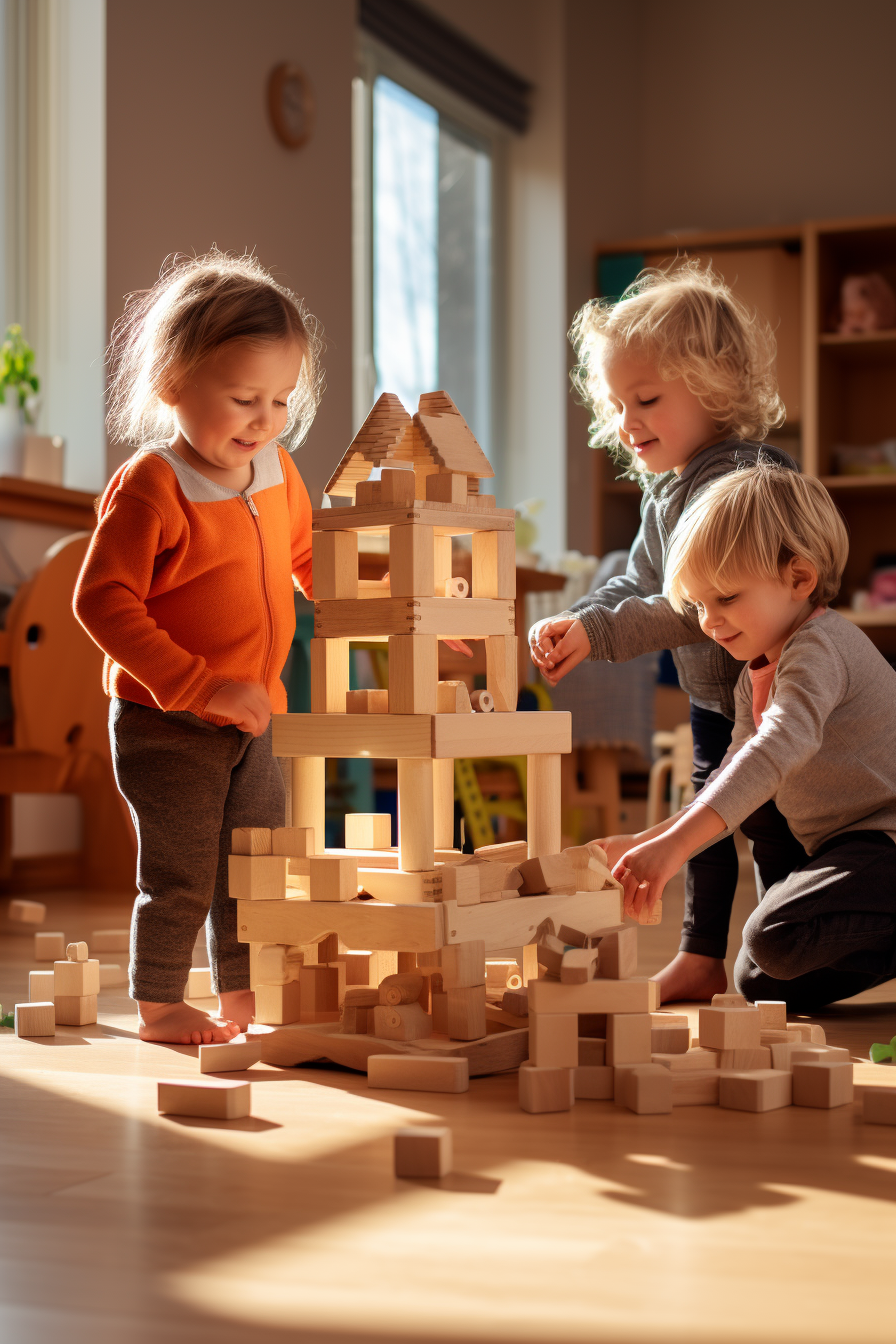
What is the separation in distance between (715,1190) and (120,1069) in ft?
1.94

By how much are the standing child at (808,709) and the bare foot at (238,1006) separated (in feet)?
1.32

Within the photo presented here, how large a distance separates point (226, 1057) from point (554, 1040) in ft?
0.96

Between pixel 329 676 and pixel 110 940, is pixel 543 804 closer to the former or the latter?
pixel 329 676

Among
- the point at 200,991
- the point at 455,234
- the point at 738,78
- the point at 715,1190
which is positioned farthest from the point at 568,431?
the point at 715,1190

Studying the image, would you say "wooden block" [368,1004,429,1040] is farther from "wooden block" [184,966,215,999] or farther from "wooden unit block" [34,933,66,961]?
"wooden unit block" [34,933,66,961]

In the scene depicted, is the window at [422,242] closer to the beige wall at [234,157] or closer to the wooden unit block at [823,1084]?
the beige wall at [234,157]

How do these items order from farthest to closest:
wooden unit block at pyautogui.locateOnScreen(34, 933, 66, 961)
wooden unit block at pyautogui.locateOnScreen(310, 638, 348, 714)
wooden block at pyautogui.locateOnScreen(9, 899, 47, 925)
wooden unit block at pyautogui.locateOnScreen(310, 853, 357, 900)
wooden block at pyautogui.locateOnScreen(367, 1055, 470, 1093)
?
wooden block at pyautogui.locateOnScreen(9, 899, 47, 925) → wooden unit block at pyautogui.locateOnScreen(34, 933, 66, 961) → wooden unit block at pyautogui.locateOnScreen(310, 638, 348, 714) → wooden unit block at pyautogui.locateOnScreen(310, 853, 357, 900) → wooden block at pyautogui.locateOnScreen(367, 1055, 470, 1093)

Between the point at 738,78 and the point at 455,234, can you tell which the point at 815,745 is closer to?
the point at 455,234

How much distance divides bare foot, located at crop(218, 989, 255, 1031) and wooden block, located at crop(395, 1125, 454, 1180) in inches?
22.1

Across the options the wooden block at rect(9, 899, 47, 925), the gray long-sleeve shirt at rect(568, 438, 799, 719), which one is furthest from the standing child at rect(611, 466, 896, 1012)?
the wooden block at rect(9, 899, 47, 925)

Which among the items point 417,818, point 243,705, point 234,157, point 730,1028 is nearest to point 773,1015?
point 730,1028

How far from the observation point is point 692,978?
168cm

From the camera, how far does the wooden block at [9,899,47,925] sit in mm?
2304

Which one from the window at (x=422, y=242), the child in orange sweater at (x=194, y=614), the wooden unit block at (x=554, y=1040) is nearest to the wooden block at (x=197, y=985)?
the child in orange sweater at (x=194, y=614)
